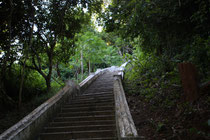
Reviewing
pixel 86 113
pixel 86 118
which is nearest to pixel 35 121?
pixel 86 118

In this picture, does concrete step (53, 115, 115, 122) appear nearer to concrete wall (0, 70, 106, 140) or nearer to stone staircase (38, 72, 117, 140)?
stone staircase (38, 72, 117, 140)

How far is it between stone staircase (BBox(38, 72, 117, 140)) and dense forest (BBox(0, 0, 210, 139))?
917 millimetres

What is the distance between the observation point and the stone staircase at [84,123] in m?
4.41

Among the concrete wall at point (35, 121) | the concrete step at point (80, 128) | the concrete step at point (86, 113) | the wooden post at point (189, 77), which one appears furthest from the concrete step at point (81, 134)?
the wooden post at point (189, 77)

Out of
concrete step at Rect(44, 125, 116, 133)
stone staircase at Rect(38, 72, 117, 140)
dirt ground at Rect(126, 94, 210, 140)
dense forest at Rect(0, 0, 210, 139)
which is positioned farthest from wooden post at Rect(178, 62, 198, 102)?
concrete step at Rect(44, 125, 116, 133)

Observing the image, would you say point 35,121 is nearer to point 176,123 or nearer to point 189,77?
point 176,123

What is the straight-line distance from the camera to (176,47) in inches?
275

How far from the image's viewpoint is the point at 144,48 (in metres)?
8.25

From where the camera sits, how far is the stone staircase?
4.41 m

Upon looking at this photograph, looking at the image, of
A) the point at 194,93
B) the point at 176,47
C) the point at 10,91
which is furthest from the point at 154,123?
the point at 10,91

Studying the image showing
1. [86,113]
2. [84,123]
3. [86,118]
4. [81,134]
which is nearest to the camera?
[81,134]

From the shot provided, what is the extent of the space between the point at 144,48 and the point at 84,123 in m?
4.90

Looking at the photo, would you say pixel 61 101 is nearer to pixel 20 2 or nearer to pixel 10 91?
pixel 10 91

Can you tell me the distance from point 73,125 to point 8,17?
4946 mm
